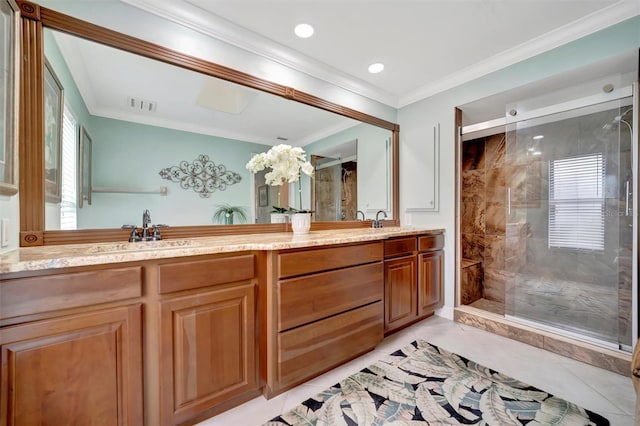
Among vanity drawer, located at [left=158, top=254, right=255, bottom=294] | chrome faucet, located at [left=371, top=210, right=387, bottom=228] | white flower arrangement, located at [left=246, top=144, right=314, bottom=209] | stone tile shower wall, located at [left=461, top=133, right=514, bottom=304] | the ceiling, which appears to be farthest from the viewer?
stone tile shower wall, located at [left=461, top=133, right=514, bottom=304]

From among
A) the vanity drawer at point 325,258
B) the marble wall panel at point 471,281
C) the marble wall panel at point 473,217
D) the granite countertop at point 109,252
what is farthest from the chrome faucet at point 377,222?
the marble wall panel at point 473,217

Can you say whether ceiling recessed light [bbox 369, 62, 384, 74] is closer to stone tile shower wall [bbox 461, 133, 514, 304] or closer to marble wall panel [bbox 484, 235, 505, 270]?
stone tile shower wall [bbox 461, 133, 514, 304]

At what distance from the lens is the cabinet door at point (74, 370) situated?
942mm

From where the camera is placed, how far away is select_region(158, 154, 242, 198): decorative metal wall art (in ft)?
5.87

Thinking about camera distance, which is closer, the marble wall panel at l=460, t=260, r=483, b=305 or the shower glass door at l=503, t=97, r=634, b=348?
the shower glass door at l=503, t=97, r=634, b=348

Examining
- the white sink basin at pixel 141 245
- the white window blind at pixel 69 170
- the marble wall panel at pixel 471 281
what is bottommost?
the marble wall panel at pixel 471 281

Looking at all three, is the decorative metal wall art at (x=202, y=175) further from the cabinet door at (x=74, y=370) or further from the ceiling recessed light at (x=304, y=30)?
the ceiling recessed light at (x=304, y=30)

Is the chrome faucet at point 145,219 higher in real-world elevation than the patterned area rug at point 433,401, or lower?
higher

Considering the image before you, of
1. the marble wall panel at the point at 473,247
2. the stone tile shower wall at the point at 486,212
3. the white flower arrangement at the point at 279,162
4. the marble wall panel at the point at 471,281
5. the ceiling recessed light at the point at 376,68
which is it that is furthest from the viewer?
the marble wall panel at the point at 473,247

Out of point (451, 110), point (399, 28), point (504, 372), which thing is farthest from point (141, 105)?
point (504, 372)

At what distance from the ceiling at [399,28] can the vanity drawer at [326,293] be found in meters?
1.78

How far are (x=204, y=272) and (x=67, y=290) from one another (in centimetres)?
50

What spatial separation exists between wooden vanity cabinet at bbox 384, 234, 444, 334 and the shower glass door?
30.3 inches

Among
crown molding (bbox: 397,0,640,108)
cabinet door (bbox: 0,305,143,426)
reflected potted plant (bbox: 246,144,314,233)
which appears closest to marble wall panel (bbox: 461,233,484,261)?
crown molding (bbox: 397,0,640,108)
